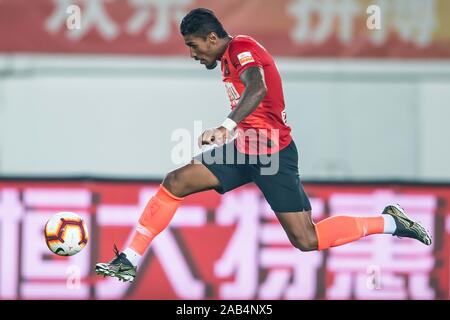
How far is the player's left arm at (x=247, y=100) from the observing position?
8750mm

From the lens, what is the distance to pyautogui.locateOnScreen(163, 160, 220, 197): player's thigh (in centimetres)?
926

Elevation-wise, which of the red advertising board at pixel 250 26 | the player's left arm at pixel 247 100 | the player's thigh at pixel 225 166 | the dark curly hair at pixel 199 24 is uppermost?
the red advertising board at pixel 250 26

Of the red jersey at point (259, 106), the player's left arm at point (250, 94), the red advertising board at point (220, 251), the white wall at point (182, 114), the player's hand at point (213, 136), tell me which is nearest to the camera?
the player's hand at point (213, 136)

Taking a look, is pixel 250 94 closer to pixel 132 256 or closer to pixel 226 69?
pixel 226 69

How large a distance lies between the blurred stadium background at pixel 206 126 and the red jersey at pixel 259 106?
9.09ft

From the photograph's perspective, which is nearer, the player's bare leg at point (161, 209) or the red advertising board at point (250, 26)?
the player's bare leg at point (161, 209)

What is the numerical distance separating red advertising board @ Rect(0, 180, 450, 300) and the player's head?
2966 millimetres

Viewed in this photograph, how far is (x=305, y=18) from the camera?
43.2ft

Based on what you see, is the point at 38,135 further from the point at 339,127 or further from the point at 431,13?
the point at 431,13

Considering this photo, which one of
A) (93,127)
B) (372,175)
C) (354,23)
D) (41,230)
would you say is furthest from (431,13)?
(41,230)

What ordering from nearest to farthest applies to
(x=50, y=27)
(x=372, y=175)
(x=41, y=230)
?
(x=41, y=230)
(x=50, y=27)
(x=372, y=175)

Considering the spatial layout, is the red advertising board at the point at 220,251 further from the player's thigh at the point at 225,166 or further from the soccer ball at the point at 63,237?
the player's thigh at the point at 225,166

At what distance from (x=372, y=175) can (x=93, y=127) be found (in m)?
Result: 2.92

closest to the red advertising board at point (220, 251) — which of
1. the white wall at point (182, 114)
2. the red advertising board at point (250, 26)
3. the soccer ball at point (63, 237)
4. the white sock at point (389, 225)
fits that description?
the white wall at point (182, 114)
